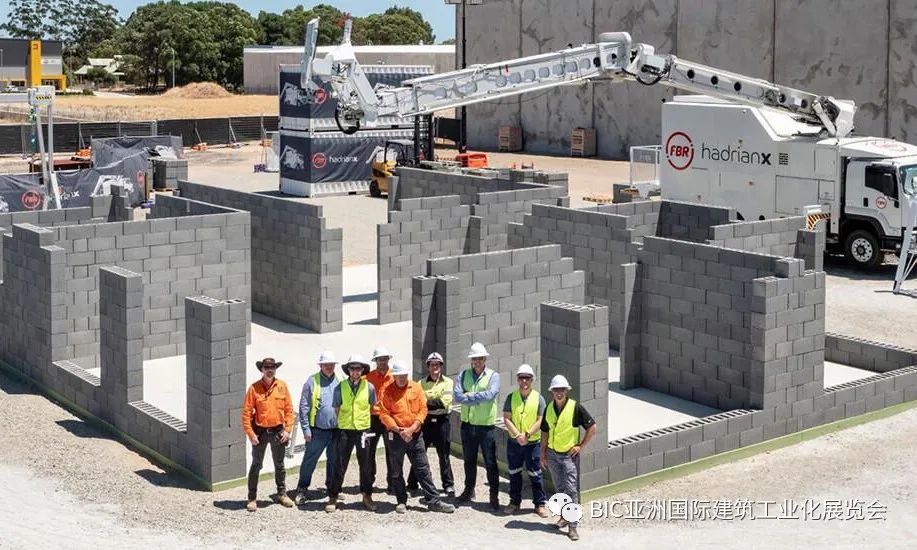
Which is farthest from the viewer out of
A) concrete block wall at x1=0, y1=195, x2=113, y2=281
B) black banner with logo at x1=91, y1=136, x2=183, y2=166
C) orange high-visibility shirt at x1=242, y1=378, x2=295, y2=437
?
black banner with logo at x1=91, y1=136, x2=183, y2=166

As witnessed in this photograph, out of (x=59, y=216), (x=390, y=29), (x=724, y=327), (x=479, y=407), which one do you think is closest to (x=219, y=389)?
(x=479, y=407)

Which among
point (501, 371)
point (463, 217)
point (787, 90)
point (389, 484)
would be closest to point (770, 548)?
point (389, 484)

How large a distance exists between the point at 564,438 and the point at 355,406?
2172 millimetres

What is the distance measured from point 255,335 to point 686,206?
25.4 feet

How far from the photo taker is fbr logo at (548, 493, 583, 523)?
13305 mm

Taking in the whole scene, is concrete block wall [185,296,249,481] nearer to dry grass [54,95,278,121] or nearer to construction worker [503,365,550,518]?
construction worker [503,365,550,518]

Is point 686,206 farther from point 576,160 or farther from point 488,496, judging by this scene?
point 576,160

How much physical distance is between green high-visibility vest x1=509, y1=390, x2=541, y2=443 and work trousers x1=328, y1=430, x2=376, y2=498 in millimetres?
1589

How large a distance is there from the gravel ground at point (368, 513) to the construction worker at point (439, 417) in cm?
46

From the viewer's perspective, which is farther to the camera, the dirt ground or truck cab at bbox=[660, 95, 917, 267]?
truck cab at bbox=[660, 95, 917, 267]

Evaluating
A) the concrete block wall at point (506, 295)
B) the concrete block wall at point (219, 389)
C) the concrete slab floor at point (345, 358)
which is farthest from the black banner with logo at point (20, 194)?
the concrete block wall at point (219, 389)

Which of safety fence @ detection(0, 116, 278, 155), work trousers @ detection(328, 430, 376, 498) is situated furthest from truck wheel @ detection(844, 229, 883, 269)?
safety fence @ detection(0, 116, 278, 155)

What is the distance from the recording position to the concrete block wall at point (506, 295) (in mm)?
17797

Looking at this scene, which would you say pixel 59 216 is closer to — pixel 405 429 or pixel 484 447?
pixel 405 429
